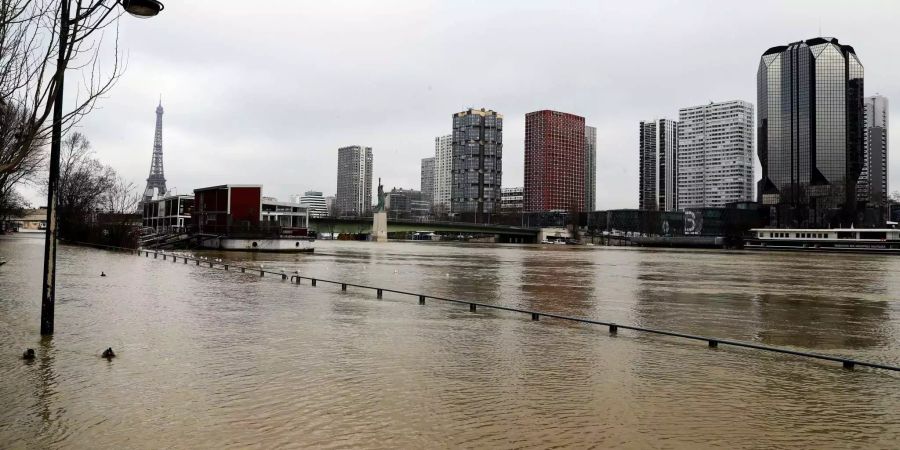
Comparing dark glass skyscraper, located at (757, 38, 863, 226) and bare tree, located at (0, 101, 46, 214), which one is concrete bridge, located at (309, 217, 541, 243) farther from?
dark glass skyscraper, located at (757, 38, 863, 226)

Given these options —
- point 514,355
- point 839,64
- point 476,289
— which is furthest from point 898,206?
point 514,355

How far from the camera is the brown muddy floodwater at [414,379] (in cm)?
711

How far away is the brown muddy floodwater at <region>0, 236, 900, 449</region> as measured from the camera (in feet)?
23.3

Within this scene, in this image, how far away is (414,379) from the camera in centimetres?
970

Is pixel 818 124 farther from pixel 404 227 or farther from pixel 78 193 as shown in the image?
pixel 78 193

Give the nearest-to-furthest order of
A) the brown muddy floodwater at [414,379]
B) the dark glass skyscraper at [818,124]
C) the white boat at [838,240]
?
the brown muddy floodwater at [414,379]
the white boat at [838,240]
the dark glass skyscraper at [818,124]

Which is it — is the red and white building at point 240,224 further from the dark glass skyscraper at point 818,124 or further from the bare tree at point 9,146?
the dark glass skyscraper at point 818,124

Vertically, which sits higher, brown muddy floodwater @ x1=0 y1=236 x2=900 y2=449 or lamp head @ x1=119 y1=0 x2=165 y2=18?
lamp head @ x1=119 y1=0 x2=165 y2=18

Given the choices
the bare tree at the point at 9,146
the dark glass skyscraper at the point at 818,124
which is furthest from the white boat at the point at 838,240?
the bare tree at the point at 9,146

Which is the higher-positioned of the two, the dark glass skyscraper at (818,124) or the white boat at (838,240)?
the dark glass skyscraper at (818,124)

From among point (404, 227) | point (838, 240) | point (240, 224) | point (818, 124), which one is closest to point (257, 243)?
point (240, 224)

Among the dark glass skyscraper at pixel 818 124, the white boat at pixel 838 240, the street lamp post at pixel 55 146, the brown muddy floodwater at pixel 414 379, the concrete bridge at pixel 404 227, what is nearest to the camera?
the brown muddy floodwater at pixel 414 379

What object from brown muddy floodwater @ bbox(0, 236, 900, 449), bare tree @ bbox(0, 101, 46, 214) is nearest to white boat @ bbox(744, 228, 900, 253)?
brown muddy floodwater @ bbox(0, 236, 900, 449)

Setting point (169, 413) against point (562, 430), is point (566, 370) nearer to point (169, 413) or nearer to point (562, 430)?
point (562, 430)
